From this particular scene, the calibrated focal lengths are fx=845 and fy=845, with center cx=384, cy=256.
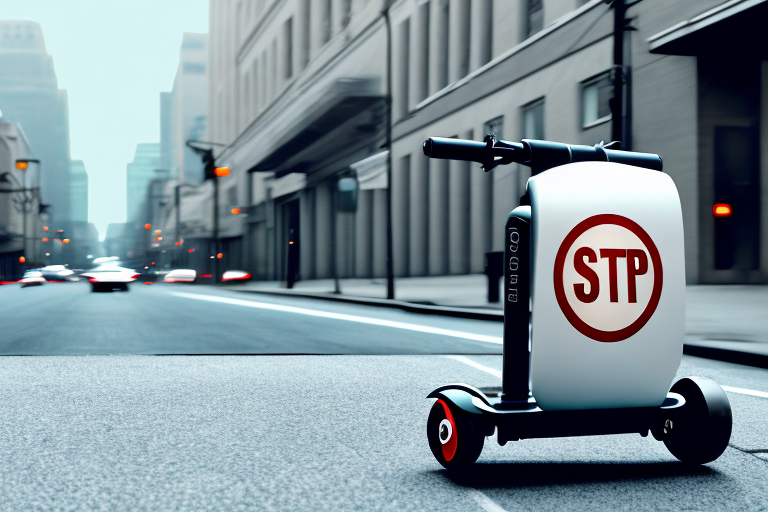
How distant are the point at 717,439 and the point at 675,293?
0.68 m

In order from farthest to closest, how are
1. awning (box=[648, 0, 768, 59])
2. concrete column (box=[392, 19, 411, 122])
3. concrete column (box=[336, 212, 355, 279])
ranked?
concrete column (box=[336, 212, 355, 279]), concrete column (box=[392, 19, 411, 122]), awning (box=[648, 0, 768, 59])

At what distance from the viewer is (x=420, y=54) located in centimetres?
3194

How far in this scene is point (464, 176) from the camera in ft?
91.1

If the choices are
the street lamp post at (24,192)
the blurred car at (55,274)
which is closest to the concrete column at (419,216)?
the street lamp post at (24,192)

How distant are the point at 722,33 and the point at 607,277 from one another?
1436 centimetres

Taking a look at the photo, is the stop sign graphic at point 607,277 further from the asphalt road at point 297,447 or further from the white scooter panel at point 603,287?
the asphalt road at point 297,447

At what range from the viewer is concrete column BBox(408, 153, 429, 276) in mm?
31328

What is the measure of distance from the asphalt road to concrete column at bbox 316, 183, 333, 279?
37008mm

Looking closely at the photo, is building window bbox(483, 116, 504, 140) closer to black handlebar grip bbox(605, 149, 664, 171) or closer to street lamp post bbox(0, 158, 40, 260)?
black handlebar grip bbox(605, 149, 664, 171)

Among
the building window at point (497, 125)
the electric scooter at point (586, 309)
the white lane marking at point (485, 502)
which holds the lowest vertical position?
the white lane marking at point (485, 502)

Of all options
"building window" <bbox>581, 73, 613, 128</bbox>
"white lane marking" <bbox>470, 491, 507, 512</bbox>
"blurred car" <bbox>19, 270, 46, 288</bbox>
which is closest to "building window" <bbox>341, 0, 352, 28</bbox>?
"blurred car" <bbox>19, 270, 46, 288</bbox>

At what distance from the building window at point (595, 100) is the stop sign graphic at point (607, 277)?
1728 centimetres

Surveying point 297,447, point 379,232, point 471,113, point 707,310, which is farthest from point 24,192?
point 297,447

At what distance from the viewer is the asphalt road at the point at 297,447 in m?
3.38
